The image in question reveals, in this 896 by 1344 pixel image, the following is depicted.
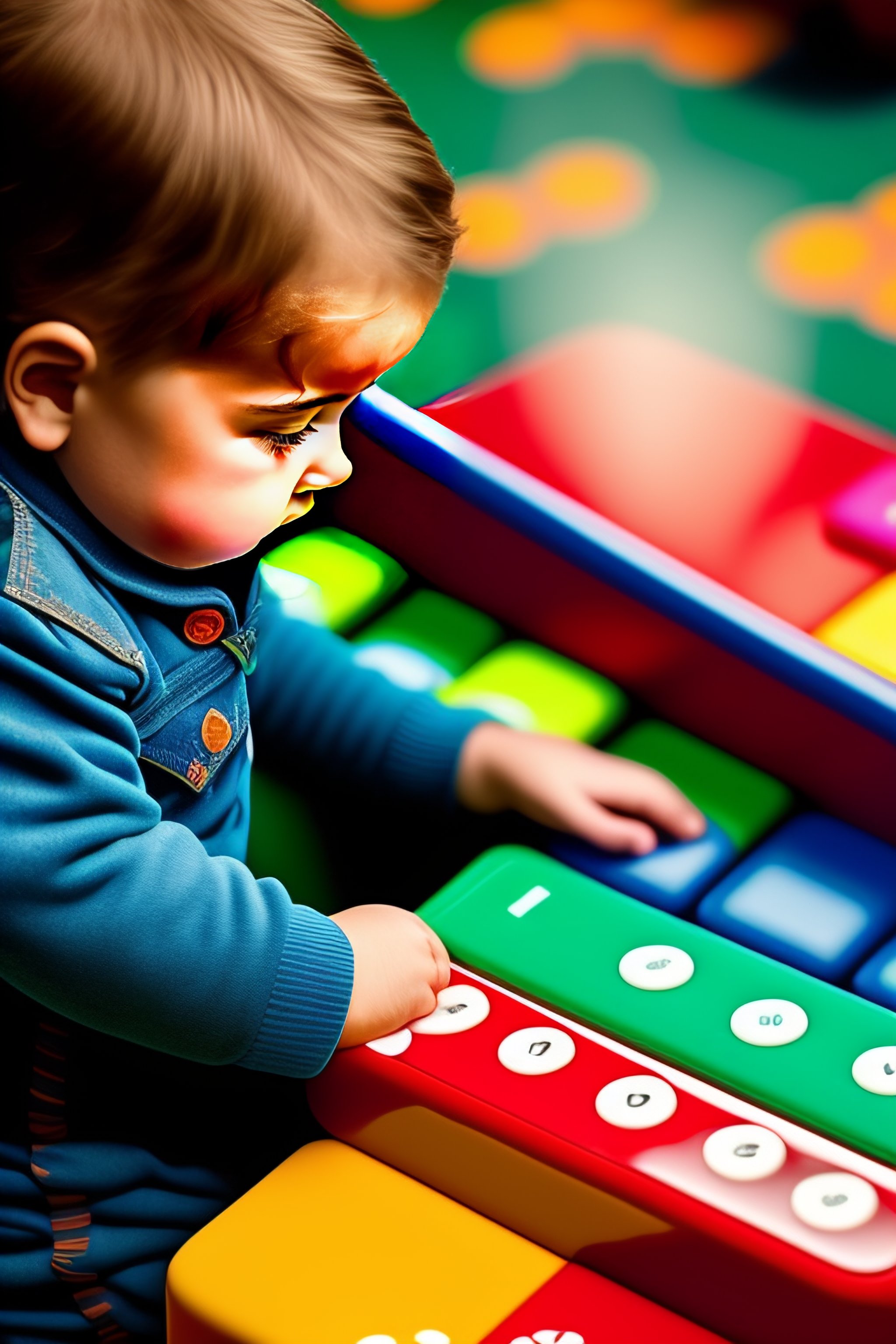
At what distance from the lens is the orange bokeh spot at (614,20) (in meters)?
1.67

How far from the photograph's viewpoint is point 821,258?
4.92ft

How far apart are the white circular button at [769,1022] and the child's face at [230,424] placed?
1.08 feet

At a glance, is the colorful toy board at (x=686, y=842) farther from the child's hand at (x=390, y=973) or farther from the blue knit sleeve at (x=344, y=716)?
the child's hand at (x=390, y=973)

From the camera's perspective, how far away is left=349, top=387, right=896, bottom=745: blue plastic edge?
1.00 m

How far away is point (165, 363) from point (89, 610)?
124mm

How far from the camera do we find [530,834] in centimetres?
106

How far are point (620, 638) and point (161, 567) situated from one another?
354 mm

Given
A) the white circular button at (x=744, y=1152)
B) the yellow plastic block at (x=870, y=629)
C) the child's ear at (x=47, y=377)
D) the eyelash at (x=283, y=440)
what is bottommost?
the white circular button at (x=744, y=1152)

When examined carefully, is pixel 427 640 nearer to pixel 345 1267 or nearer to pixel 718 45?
pixel 345 1267

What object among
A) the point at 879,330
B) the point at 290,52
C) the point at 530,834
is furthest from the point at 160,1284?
the point at 879,330

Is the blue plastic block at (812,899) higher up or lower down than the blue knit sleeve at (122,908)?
lower down

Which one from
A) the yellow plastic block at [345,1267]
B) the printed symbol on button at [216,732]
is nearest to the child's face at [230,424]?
the printed symbol on button at [216,732]

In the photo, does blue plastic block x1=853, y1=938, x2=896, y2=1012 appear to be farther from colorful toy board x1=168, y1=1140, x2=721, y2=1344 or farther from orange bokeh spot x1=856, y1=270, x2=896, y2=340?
orange bokeh spot x1=856, y1=270, x2=896, y2=340

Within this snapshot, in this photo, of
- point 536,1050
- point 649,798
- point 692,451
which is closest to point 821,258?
point 692,451
